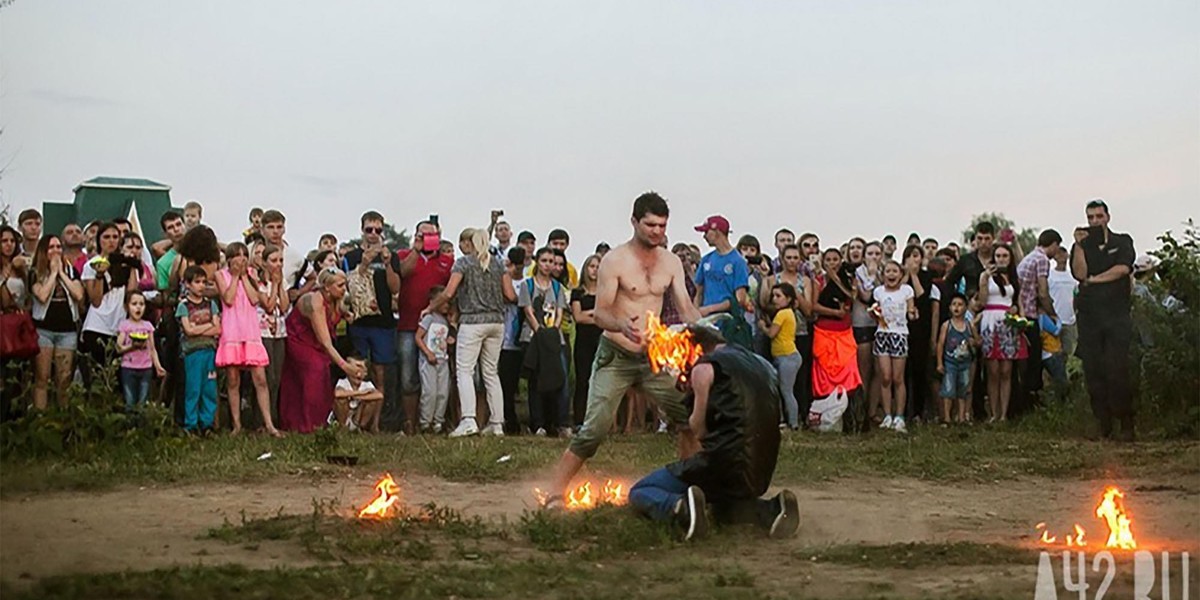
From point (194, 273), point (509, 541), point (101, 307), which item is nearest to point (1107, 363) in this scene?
point (509, 541)

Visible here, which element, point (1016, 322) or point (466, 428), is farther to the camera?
point (1016, 322)

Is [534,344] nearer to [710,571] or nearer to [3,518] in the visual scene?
[3,518]

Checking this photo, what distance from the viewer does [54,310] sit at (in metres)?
13.8

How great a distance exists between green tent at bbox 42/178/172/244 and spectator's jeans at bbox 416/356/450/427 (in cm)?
363

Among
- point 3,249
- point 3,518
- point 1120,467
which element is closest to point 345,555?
point 3,518

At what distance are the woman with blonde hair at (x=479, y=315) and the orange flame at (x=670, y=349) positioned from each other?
5748 millimetres

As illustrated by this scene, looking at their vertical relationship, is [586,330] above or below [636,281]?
below

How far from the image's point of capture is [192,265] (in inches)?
572

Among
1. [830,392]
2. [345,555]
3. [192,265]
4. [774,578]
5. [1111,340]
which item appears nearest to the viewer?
[774,578]

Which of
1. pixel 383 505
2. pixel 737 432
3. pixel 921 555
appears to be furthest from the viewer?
pixel 383 505

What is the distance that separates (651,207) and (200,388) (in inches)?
221

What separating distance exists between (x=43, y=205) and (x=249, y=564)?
31.3 ft

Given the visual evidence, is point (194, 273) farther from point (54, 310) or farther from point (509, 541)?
point (509, 541)

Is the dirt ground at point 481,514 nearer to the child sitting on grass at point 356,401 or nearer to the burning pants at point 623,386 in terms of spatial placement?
the burning pants at point 623,386
